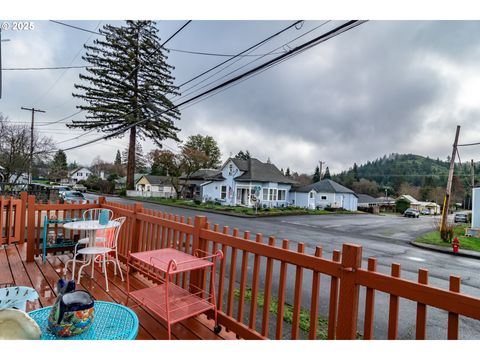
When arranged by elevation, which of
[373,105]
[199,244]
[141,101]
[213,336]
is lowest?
[213,336]

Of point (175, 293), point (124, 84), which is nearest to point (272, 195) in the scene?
point (124, 84)

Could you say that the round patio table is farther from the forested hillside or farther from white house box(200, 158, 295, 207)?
the forested hillside

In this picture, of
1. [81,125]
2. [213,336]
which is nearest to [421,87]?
[213,336]

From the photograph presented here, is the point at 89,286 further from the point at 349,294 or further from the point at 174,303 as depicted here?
the point at 349,294

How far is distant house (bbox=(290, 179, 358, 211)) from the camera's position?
26234 mm

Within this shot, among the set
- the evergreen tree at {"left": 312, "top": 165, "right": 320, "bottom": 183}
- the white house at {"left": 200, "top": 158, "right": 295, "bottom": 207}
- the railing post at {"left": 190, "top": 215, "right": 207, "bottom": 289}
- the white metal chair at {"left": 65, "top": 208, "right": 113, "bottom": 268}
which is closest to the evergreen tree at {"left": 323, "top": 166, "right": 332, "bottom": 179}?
the evergreen tree at {"left": 312, "top": 165, "right": 320, "bottom": 183}

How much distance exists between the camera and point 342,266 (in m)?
1.50

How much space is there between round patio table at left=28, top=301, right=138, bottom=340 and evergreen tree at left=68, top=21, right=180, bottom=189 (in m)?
21.9

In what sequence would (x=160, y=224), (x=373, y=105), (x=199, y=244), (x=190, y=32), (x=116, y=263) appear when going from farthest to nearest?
(x=373, y=105)
(x=190, y=32)
(x=116, y=263)
(x=160, y=224)
(x=199, y=244)

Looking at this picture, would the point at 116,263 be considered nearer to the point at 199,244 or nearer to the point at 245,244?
the point at 199,244

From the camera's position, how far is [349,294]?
146 cm

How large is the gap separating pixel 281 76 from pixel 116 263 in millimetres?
7129

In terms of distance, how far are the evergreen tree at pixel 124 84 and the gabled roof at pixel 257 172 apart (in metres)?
8.78

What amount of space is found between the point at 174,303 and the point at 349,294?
141cm
